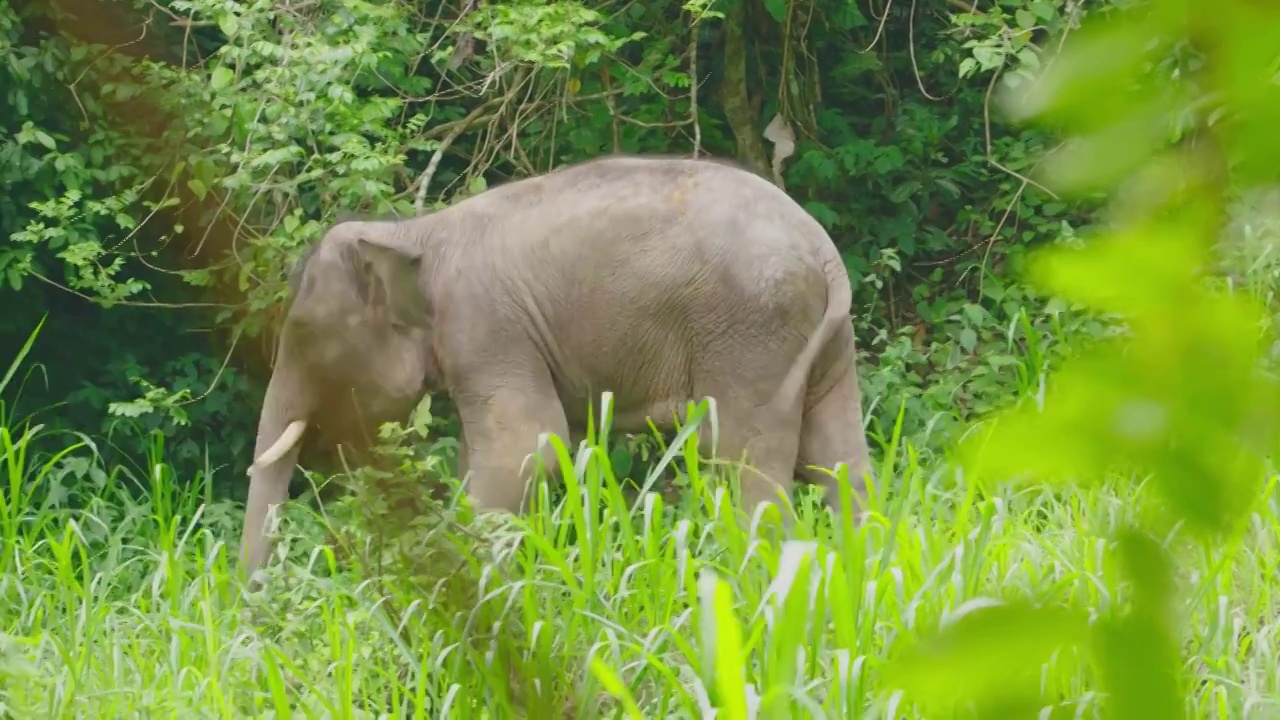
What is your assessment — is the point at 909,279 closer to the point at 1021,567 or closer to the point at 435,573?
the point at 1021,567

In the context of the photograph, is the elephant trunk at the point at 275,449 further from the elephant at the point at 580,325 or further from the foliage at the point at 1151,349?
the foliage at the point at 1151,349

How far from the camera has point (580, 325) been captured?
354cm

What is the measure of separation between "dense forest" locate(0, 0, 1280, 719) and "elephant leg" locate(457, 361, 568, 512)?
14cm

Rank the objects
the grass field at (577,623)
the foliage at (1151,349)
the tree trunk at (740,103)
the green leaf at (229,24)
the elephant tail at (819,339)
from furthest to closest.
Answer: the tree trunk at (740,103) → the green leaf at (229,24) → the elephant tail at (819,339) → the grass field at (577,623) → the foliage at (1151,349)

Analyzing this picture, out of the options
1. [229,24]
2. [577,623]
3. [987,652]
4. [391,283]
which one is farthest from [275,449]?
[987,652]

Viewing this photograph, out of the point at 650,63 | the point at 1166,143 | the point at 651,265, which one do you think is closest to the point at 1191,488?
the point at 1166,143

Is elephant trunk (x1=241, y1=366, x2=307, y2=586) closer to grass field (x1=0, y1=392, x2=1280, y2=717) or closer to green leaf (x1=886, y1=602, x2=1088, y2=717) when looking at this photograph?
grass field (x1=0, y1=392, x2=1280, y2=717)

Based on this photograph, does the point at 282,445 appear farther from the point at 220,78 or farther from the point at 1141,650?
the point at 1141,650

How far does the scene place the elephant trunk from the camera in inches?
141

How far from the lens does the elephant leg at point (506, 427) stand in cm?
343

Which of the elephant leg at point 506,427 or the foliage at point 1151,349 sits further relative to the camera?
the elephant leg at point 506,427

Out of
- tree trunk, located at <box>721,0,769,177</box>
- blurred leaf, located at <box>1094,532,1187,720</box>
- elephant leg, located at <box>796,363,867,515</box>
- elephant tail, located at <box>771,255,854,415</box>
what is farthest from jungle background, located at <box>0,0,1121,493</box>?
blurred leaf, located at <box>1094,532,1187,720</box>

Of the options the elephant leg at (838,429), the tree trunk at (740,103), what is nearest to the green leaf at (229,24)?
the elephant leg at (838,429)

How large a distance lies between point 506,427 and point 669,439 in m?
1.04
